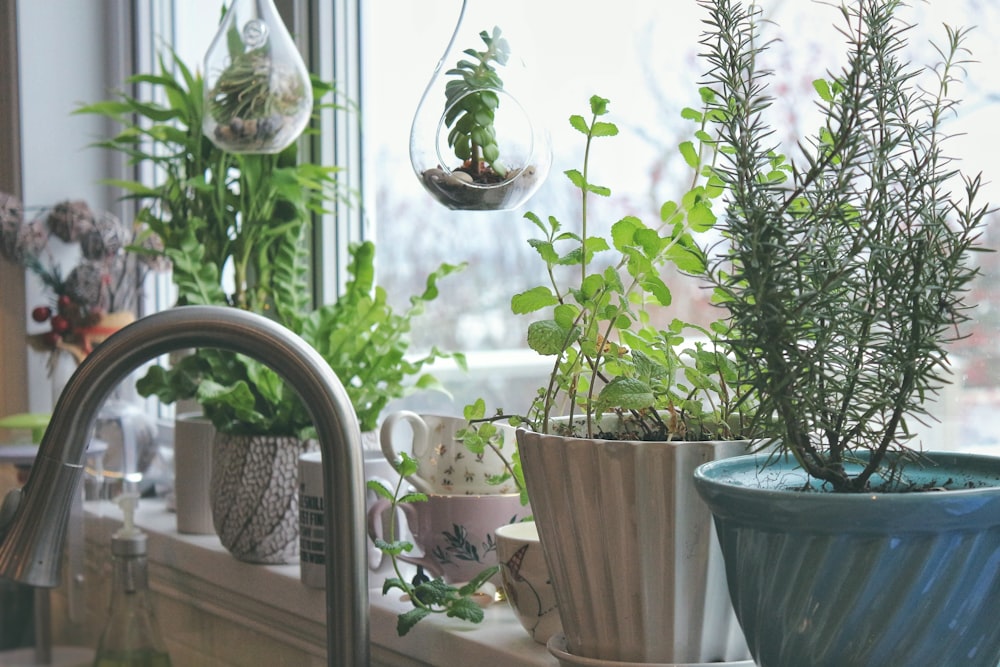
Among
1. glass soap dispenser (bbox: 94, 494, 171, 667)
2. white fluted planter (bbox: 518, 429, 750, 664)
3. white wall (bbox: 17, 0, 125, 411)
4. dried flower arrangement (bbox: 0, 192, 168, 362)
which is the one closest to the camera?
white fluted planter (bbox: 518, 429, 750, 664)

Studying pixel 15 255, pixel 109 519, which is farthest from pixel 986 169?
pixel 15 255

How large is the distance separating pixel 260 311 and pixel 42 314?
0.65m

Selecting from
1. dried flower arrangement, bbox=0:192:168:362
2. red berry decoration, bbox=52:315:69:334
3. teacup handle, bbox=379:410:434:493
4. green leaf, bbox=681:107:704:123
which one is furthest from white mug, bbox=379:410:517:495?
red berry decoration, bbox=52:315:69:334

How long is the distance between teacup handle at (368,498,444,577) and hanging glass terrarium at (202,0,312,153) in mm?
388

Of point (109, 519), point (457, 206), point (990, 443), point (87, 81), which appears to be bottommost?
point (109, 519)

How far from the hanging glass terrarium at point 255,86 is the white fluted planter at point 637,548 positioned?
0.57m

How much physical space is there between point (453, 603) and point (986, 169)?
0.49m

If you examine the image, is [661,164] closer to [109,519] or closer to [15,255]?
[109,519]

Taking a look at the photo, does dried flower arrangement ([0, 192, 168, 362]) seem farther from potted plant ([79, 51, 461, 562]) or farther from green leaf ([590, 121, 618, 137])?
green leaf ([590, 121, 618, 137])

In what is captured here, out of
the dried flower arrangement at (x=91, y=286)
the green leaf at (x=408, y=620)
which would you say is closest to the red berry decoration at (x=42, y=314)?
the dried flower arrangement at (x=91, y=286)

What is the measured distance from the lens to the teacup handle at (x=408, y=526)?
89 centimetres

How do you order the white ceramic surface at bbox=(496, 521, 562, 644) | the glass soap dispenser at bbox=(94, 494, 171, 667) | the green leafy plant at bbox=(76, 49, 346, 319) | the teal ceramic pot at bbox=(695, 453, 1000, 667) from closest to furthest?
the teal ceramic pot at bbox=(695, 453, 1000, 667) → the white ceramic surface at bbox=(496, 521, 562, 644) → the glass soap dispenser at bbox=(94, 494, 171, 667) → the green leafy plant at bbox=(76, 49, 346, 319)

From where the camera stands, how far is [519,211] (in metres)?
1.17

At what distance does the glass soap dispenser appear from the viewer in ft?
3.49
